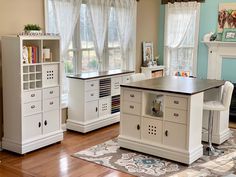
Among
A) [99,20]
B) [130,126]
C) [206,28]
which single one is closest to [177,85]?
[130,126]

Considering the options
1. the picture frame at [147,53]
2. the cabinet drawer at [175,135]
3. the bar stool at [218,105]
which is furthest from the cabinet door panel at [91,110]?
the picture frame at [147,53]

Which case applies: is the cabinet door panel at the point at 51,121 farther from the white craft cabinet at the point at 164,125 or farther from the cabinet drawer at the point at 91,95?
the white craft cabinet at the point at 164,125

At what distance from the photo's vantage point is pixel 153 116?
4.46 m

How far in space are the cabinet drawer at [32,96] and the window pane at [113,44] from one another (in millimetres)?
2292

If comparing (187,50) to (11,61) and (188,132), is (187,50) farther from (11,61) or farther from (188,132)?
(11,61)

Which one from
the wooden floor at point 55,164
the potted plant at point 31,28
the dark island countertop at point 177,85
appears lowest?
the wooden floor at point 55,164

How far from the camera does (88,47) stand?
6102 mm

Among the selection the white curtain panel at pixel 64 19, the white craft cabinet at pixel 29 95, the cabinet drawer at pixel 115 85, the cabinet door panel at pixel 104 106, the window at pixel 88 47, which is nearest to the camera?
the white craft cabinet at pixel 29 95

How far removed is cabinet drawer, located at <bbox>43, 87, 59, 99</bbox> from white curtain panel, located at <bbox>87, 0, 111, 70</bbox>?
1521mm

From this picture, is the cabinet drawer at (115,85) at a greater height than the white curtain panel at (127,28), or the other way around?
the white curtain panel at (127,28)

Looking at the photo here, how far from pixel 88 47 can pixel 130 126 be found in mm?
2011

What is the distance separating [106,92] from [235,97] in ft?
8.34

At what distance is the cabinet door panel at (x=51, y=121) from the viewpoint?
Result: 477cm

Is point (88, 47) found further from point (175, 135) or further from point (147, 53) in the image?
point (175, 135)
